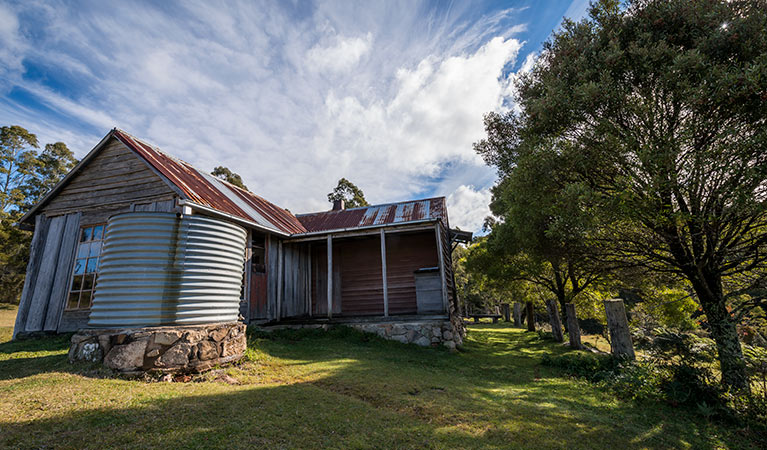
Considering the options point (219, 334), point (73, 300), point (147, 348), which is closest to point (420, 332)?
point (219, 334)

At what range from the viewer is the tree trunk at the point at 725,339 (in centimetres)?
528

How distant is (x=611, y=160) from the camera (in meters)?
6.61

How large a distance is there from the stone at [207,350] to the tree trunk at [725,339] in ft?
26.7

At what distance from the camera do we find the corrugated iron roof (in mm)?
13602

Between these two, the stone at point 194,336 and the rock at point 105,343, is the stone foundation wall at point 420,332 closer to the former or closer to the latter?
the stone at point 194,336

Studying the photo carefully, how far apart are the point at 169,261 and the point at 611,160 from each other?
831 cm

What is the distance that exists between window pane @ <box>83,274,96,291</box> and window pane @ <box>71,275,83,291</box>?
0.51ft

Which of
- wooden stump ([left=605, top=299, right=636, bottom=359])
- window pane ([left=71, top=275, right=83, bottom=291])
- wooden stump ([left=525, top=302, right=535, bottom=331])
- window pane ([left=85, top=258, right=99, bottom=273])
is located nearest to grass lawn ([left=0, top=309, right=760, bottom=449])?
wooden stump ([left=605, top=299, right=636, bottom=359])

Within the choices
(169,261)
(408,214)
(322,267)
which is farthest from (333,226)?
(169,261)

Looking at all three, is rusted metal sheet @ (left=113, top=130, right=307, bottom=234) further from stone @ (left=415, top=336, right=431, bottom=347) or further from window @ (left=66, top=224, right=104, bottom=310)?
stone @ (left=415, top=336, right=431, bottom=347)

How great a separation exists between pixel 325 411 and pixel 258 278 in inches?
285

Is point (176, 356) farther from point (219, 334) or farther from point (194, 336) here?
point (219, 334)

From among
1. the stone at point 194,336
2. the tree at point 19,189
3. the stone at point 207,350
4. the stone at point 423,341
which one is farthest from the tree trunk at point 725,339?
the tree at point 19,189

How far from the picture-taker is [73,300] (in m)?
8.76
